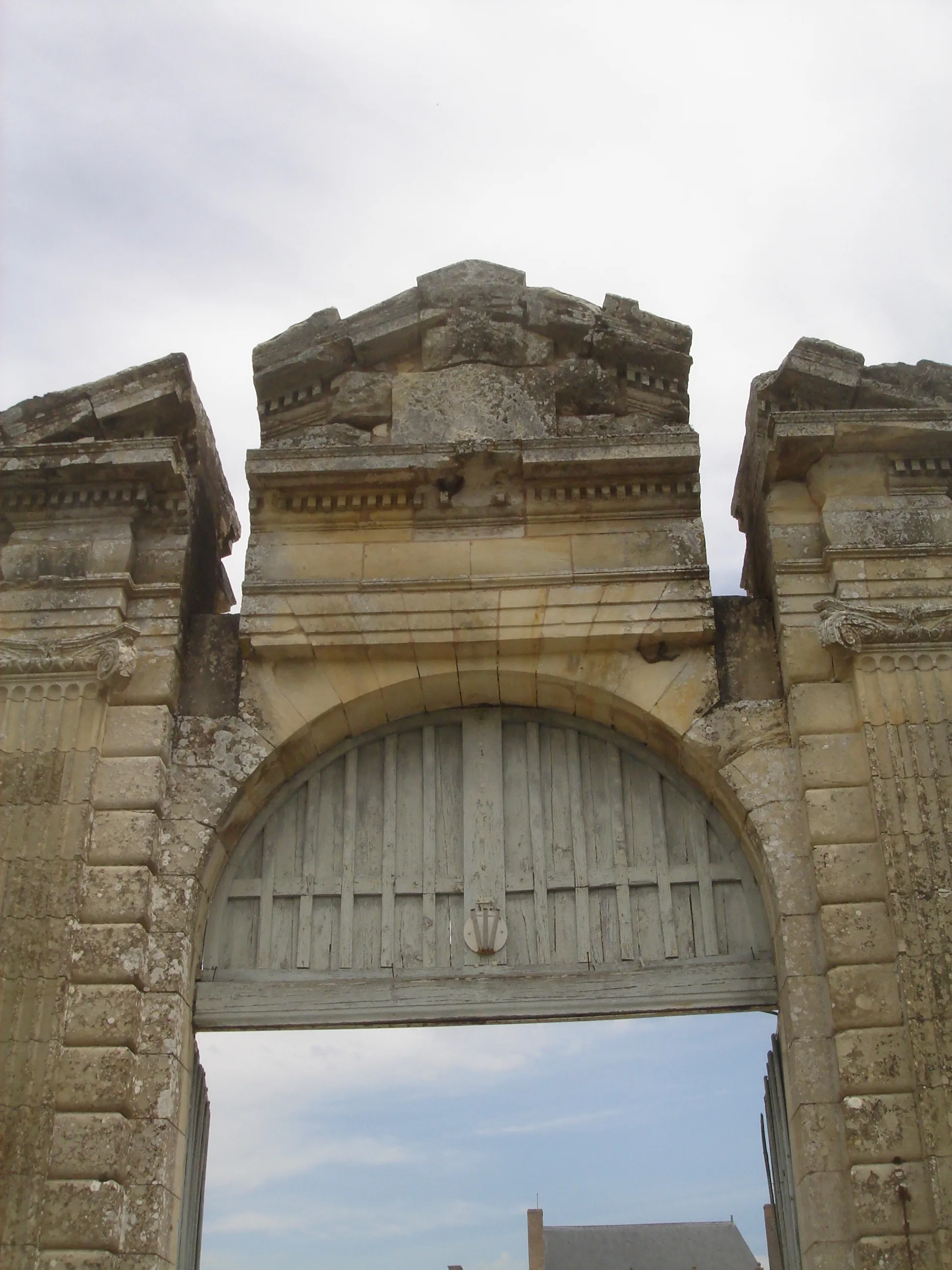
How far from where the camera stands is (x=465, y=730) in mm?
7066

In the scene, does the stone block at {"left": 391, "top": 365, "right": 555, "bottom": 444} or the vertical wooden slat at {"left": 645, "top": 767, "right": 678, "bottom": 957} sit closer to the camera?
the vertical wooden slat at {"left": 645, "top": 767, "right": 678, "bottom": 957}

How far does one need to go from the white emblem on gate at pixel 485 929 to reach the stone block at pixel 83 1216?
6.66 ft

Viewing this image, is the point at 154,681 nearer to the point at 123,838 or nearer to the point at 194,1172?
the point at 123,838

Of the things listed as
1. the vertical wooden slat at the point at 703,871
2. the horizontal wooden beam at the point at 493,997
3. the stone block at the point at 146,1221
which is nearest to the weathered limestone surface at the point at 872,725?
the horizontal wooden beam at the point at 493,997

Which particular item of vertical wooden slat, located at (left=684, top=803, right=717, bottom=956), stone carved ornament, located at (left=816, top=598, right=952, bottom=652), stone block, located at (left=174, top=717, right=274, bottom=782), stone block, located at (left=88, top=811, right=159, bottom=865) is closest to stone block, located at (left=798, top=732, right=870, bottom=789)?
stone carved ornament, located at (left=816, top=598, right=952, bottom=652)

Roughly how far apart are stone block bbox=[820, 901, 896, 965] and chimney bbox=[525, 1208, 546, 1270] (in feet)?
71.5

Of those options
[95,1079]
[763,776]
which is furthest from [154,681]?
[763,776]

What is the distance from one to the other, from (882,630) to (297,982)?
11.3ft

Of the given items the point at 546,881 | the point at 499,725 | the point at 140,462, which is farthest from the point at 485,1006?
the point at 140,462

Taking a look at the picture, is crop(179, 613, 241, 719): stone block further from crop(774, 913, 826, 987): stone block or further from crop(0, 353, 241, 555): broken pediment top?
crop(774, 913, 826, 987): stone block

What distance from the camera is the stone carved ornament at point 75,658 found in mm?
6395

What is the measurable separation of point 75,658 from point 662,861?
327cm

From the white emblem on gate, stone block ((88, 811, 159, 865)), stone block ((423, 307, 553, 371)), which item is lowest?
the white emblem on gate

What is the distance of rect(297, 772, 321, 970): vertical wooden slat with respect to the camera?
6438 millimetres
